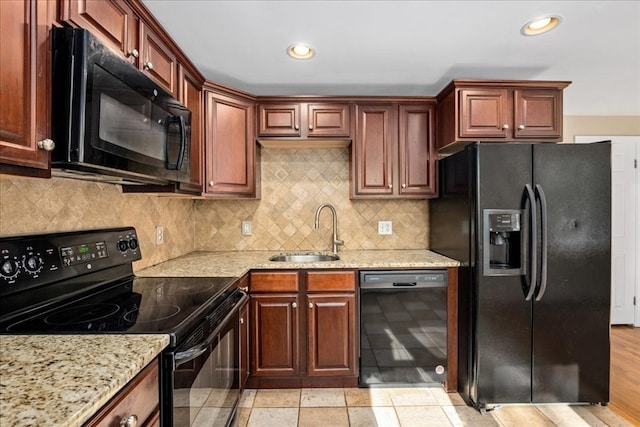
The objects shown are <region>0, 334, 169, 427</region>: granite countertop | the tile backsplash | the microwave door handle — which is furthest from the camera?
the tile backsplash

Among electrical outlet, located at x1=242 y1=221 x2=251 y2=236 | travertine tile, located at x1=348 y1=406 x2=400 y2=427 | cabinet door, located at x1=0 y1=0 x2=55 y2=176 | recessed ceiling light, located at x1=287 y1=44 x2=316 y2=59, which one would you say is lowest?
travertine tile, located at x1=348 y1=406 x2=400 y2=427

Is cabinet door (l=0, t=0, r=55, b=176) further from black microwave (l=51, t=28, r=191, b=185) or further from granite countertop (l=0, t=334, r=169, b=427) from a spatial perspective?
granite countertop (l=0, t=334, r=169, b=427)

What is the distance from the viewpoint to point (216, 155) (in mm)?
2285

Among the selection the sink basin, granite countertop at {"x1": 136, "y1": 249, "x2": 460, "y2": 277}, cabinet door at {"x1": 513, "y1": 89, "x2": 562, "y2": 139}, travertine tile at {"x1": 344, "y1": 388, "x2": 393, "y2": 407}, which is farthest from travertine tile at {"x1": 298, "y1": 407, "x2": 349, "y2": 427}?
cabinet door at {"x1": 513, "y1": 89, "x2": 562, "y2": 139}

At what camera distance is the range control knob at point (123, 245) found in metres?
1.65

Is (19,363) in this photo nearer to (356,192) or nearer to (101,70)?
(101,70)

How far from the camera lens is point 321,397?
211 cm

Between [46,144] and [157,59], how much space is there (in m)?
0.89

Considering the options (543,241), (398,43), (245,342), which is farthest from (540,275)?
(245,342)

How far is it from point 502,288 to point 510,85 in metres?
1.41

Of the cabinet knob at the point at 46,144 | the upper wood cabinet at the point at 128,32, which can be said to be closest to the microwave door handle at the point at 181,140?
the upper wood cabinet at the point at 128,32

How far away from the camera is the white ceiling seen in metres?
1.60

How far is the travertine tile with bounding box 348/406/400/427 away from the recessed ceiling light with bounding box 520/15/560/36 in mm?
2353

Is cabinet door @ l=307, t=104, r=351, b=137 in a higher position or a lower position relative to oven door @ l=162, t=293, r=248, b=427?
higher
